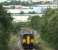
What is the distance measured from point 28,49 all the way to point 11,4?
3.99 metres

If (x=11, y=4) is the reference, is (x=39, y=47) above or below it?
below

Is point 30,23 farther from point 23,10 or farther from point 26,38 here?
point 26,38

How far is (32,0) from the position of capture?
423 inches

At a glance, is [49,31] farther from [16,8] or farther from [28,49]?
[16,8]

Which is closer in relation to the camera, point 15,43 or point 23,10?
point 15,43

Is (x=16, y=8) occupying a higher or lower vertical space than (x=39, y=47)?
higher

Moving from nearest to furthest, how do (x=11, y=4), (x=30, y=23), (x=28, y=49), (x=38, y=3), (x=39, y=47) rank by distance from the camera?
1. (x=28, y=49)
2. (x=39, y=47)
3. (x=30, y=23)
4. (x=11, y=4)
5. (x=38, y=3)

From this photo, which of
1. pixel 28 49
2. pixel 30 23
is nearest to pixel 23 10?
pixel 30 23

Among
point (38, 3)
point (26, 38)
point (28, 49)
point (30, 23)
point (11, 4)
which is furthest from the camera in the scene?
point (38, 3)

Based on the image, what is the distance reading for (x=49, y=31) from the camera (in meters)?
6.35

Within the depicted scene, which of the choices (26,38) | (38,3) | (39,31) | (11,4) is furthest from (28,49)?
(38,3)

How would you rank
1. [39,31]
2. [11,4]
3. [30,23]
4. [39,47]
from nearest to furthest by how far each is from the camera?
[39,47] → [39,31] → [30,23] → [11,4]

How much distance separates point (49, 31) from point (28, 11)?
13.6 ft

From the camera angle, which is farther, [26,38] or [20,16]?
[20,16]
